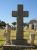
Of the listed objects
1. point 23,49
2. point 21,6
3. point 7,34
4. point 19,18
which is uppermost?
point 21,6

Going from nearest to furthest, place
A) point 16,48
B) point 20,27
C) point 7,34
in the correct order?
point 16,48
point 7,34
point 20,27

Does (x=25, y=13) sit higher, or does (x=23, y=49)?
(x=25, y=13)

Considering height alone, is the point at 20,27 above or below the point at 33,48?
above

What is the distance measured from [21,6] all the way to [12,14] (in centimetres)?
80

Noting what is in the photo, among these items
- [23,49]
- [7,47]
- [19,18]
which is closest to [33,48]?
[23,49]

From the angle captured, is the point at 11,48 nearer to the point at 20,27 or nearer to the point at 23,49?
the point at 23,49

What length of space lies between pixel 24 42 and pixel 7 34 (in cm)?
120

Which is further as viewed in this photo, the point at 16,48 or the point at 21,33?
the point at 21,33

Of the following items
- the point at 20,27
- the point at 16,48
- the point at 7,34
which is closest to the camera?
the point at 16,48

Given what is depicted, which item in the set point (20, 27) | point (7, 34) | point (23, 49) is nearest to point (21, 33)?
point (20, 27)

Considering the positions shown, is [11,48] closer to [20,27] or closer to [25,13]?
[20,27]

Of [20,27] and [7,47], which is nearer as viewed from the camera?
[7,47]

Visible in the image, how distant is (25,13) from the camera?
12.1 m

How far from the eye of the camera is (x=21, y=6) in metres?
12.0
